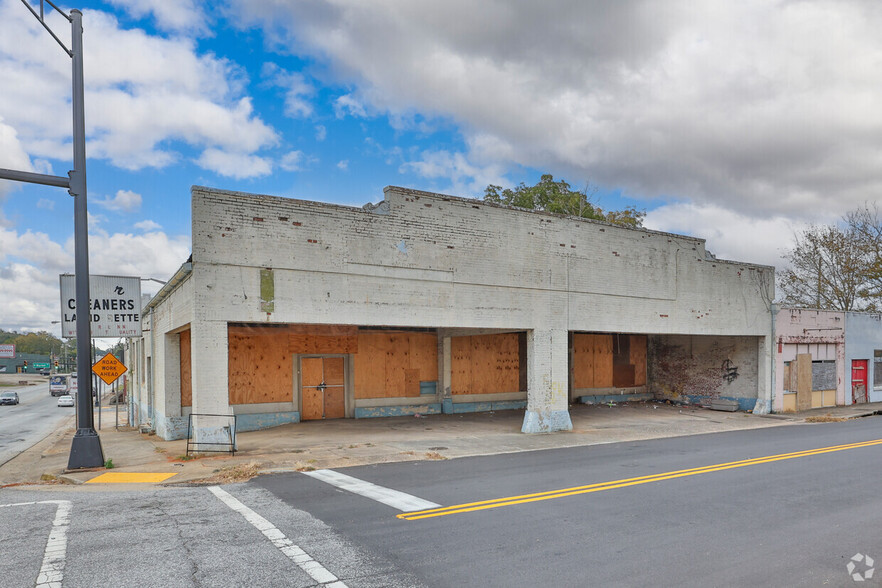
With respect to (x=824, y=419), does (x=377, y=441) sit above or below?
above

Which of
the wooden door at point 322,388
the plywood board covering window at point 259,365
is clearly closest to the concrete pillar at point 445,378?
the wooden door at point 322,388

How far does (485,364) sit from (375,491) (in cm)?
1518

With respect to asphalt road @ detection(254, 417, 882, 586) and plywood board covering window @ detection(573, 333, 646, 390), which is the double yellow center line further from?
plywood board covering window @ detection(573, 333, 646, 390)

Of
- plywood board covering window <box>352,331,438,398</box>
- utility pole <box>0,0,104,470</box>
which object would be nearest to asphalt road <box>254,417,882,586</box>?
utility pole <box>0,0,104,470</box>

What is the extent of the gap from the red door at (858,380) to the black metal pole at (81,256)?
3249cm

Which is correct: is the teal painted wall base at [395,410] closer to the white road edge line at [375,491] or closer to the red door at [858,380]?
the white road edge line at [375,491]

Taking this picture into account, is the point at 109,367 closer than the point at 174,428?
No

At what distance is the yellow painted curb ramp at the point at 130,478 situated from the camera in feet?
37.0

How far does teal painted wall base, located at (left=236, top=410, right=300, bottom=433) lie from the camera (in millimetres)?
19172

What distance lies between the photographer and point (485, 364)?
24.9 metres

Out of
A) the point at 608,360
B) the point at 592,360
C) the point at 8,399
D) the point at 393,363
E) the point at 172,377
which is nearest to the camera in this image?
the point at 172,377

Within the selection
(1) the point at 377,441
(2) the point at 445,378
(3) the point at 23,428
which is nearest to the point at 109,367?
(1) the point at 377,441

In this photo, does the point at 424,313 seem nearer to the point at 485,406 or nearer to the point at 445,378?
the point at 445,378

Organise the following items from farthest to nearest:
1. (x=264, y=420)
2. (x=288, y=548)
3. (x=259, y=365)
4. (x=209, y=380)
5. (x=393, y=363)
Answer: (x=393, y=363) → (x=259, y=365) → (x=264, y=420) → (x=209, y=380) → (x=288, y=548)
